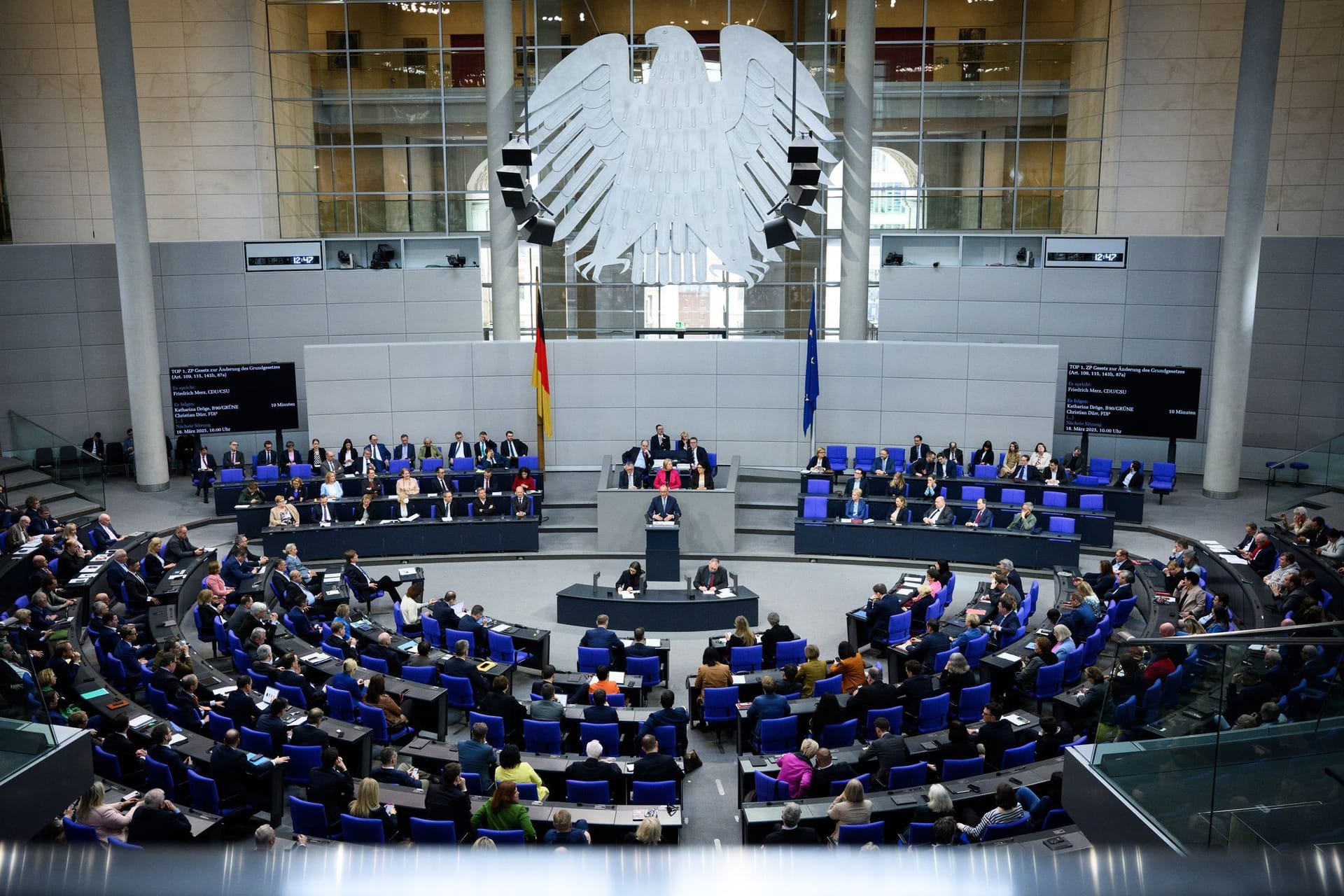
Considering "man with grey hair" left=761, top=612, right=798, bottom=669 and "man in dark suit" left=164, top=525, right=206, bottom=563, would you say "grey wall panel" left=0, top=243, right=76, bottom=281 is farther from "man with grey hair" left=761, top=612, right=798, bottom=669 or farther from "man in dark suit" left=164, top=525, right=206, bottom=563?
"man with grey hair" left=761, top=612, right=798, bottom=669

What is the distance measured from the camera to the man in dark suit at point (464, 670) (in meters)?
11.0

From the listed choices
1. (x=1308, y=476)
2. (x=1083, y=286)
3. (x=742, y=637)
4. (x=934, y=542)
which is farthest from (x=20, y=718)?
(x=1083, y=286)

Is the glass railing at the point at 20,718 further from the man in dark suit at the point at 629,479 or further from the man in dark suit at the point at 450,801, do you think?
the man in dark suit at the point at 629,479

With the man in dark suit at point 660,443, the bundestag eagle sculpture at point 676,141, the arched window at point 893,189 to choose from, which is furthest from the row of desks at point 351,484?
the arched window at point 893,189

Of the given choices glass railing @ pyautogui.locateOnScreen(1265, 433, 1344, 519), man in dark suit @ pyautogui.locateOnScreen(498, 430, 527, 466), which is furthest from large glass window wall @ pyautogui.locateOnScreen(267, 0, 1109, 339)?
glass railing @ pyautogui.locateOnScreen(1265, 433, 1344, 519)

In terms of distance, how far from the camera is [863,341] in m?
21.0

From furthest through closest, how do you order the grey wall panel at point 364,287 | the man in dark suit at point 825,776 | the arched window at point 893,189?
the arched window at point 893,189, the grey wall panel at point 364,287, the man in dark suit at point 825,776

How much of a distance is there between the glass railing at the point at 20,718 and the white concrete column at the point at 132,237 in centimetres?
1504

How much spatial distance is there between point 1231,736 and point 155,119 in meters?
23.6

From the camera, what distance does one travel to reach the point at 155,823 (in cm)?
730

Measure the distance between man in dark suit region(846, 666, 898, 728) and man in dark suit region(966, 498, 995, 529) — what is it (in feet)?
22.9

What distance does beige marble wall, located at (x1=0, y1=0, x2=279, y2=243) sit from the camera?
2194 centimetres

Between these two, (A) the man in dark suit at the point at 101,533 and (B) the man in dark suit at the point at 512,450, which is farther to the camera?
(B) the man in dark suit at the point at 512,450

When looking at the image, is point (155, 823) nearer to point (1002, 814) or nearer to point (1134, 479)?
point (1002, 814)
